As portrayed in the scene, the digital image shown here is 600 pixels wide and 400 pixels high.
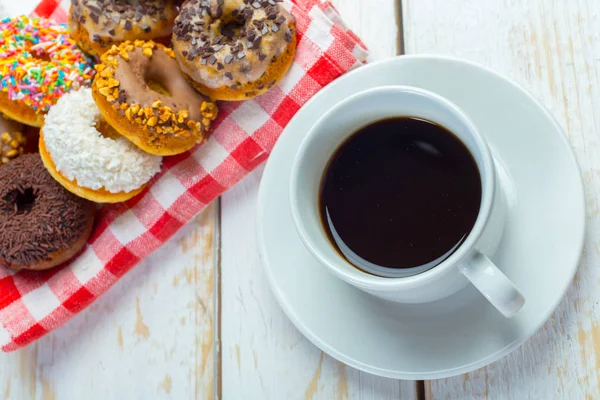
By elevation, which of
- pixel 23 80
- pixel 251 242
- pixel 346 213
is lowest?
pixel 251 242

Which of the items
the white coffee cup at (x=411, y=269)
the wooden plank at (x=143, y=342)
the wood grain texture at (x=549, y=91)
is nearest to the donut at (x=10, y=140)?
the wooden plank at (x=143, y=342)

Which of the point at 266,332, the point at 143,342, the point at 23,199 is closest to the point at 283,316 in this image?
the point at 266,332

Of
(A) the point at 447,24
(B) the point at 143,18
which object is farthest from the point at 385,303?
(B) the point at 143,18

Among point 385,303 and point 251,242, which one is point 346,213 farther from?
point 251,242

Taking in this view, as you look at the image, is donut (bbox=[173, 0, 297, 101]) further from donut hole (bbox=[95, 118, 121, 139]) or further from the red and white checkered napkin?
donut hole (bbox=[95, 118, 121, 139])

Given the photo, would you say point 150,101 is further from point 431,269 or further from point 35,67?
point 431,269

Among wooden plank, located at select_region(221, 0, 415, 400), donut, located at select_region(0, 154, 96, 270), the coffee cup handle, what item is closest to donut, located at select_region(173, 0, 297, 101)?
wooden plank, located at select_region(221, 0, 415, 400)
